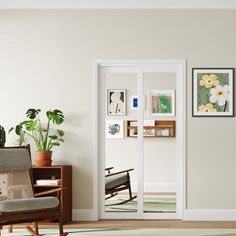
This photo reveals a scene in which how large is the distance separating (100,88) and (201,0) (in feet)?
5.45

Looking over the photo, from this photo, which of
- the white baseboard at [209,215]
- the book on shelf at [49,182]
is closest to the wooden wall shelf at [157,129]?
the white baseboard at [209,215]

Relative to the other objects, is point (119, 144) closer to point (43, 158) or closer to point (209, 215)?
point (43, 158)

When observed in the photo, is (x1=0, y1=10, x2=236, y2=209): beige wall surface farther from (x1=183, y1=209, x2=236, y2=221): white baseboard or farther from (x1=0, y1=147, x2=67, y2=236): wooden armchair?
(x1=0, y1=147, x2=67, y2=236): wooden armchair

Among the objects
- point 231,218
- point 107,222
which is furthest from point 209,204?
point 107,222

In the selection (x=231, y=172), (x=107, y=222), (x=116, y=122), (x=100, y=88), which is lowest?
(x=107, y=222)

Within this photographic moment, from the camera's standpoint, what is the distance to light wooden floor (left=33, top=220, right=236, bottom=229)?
6.16m

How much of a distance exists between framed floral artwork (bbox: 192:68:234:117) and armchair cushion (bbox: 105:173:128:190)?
1215 mm

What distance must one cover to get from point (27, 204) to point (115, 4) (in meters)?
2.90

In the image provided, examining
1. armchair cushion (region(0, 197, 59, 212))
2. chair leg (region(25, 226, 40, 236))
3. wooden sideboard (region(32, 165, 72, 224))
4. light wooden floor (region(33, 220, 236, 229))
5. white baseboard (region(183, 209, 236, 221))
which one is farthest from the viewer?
white baseboard (region(183, 209, 236, 221))

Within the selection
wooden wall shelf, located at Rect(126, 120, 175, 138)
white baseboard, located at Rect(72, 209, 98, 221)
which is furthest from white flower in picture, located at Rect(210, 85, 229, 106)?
white baseboard, located at Rect(72, 209, 98, 221)

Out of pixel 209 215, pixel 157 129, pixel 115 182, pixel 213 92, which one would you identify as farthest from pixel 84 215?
pixel 213 92

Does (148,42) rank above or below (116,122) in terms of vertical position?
above

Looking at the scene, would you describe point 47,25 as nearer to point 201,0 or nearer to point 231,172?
Result: point 201,0

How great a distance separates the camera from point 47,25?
22.1ft
